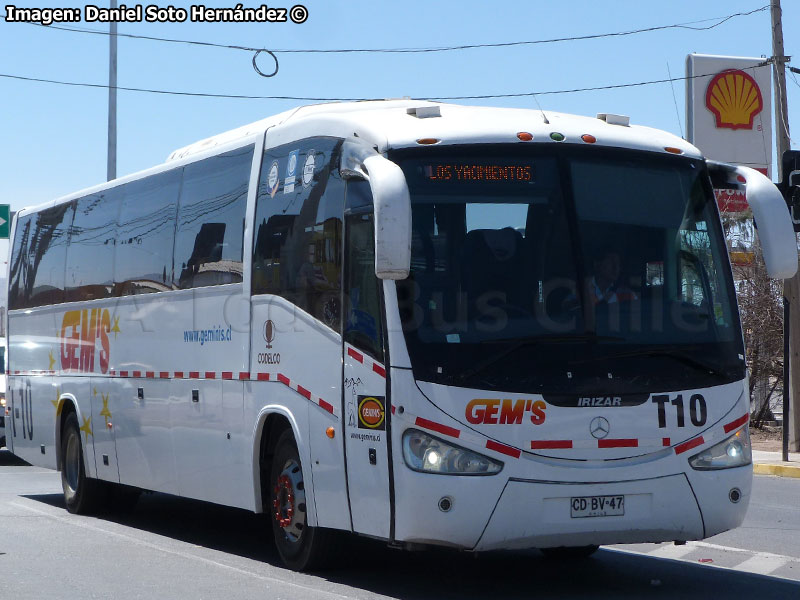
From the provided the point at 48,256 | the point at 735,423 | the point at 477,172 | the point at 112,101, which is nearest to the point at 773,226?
the point at 735,423

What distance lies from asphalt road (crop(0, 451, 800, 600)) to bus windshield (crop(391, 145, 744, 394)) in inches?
61.6

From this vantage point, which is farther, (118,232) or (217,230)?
(118,232)

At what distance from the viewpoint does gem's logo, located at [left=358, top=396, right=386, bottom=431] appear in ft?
27.3

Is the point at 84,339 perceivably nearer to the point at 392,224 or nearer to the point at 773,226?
the point at 392,224

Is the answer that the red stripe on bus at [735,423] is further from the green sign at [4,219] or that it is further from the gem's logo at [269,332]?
the green sign at [4,219]

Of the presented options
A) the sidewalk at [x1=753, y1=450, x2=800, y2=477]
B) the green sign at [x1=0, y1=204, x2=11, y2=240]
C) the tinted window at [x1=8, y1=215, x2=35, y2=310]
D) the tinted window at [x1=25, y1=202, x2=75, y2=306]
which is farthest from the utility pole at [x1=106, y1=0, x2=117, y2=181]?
the sidewalk at [x1=753, y1=450, x2=800, y2=477]

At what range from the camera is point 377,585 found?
29.9 ft

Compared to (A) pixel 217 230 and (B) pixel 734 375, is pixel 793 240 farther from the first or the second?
(A) pixel 217 230

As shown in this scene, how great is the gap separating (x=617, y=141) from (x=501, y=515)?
2.70 metres

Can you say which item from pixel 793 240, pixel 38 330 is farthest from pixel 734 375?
pixel 38 330

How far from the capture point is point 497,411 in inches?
319

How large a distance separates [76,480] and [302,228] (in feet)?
21.6

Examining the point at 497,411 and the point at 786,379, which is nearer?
the point at 497,411

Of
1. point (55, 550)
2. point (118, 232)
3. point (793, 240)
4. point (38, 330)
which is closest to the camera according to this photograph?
point (793, 240)
